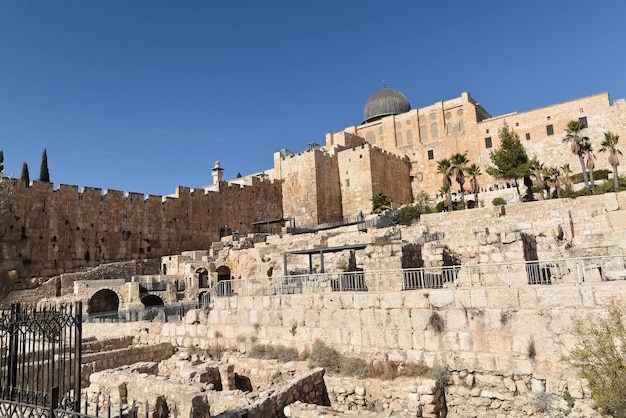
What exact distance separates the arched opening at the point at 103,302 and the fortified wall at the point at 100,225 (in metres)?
4.53

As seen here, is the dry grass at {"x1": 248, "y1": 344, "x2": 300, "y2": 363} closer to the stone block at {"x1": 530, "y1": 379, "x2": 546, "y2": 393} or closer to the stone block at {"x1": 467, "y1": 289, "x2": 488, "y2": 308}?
the stone block at {"x1": 467, "y1": 289, "x2": 488, "y2": 308}

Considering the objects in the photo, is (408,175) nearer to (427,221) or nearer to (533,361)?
(427,221)

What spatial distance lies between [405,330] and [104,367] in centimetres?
854

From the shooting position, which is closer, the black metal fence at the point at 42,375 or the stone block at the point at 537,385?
the black metal fence at the point at 42,375

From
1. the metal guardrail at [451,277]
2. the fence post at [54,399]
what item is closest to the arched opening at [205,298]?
the metal guardrail at [451,277]

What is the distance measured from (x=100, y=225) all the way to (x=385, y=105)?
35627 mm

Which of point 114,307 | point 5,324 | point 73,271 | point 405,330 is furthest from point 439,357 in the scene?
point 73,271

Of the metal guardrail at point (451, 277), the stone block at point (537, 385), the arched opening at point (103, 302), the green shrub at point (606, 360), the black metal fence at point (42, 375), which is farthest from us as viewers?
the arched opening at point (103, 302)

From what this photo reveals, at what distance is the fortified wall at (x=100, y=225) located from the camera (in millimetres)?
25125

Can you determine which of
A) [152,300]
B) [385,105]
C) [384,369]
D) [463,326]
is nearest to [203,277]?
[152,300]

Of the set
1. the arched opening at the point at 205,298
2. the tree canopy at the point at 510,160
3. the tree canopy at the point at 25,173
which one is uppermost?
the tree canopy at the point at 25,173

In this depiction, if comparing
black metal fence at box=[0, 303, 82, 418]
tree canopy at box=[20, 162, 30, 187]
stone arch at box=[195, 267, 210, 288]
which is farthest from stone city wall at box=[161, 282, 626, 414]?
tree canopy at box=[20, 162, 30, 187]

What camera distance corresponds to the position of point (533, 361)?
26.9 ft

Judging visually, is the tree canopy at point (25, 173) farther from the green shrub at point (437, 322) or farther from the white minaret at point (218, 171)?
the green shrub at point (437, 322)
